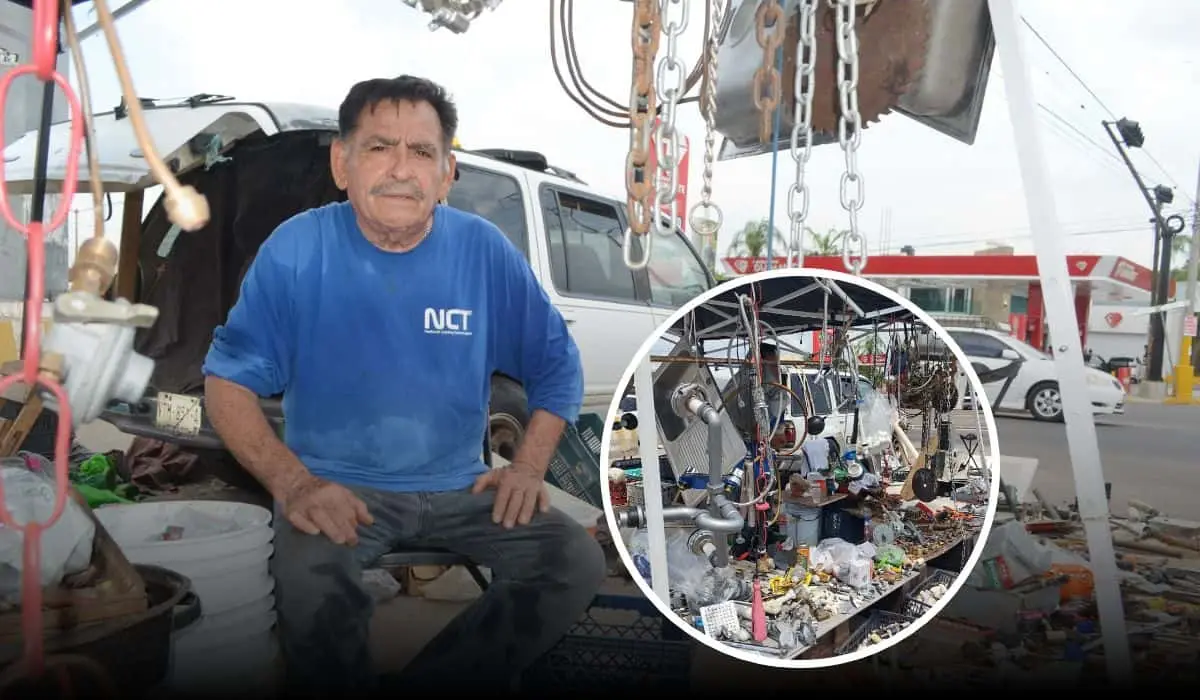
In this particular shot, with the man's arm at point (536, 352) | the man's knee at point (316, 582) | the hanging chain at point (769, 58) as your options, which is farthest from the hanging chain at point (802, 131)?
the man's knee at point (316, 582)

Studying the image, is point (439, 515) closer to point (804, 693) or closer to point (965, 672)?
point (804, 693)

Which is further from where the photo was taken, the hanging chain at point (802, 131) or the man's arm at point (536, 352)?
the man's arm at point (536, 352)

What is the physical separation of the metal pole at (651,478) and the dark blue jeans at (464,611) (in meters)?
0.17

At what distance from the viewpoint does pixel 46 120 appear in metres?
1.13

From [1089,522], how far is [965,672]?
534mm

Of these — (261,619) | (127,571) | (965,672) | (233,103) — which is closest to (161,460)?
(233,103)

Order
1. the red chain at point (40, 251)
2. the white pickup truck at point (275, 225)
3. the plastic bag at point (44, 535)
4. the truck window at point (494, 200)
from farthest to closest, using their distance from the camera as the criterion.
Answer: the truck window at point (494, 200) < the white pickup truck at point (275, 225) < the plastic bag at point (44, 535) < the red chain at point (40, 251)

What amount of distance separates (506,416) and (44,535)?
156cm

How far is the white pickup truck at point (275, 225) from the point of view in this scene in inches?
99.9

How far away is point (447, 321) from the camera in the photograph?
169 cm

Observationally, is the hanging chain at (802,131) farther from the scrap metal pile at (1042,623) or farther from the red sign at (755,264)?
the scrap metal pile at (1042,623)

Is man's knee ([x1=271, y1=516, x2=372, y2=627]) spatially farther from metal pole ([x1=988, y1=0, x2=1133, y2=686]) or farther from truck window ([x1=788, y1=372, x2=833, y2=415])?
metal pole ([x1=988, y1=0, x2=1133, y2=686])

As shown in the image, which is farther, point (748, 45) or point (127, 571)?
point (748, 45)

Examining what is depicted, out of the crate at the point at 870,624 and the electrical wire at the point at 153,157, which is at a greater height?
the electrical wire at the point at 153,157
